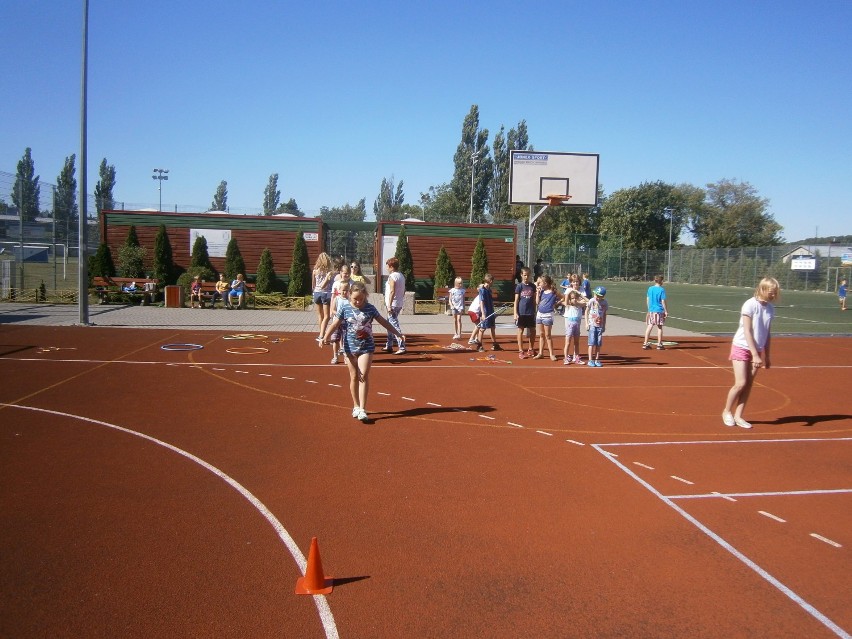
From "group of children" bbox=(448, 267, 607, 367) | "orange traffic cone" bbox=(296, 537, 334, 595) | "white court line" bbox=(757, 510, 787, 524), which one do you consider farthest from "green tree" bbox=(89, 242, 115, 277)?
"white court line" bbox=(757, 510, 787, 524)

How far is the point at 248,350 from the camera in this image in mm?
14266

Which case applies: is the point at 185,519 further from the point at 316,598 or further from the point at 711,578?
the point at 711,578

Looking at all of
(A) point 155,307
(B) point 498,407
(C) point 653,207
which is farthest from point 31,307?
(C) point 653,207

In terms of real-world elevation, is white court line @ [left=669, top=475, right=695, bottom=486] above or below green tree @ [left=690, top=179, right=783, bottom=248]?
below

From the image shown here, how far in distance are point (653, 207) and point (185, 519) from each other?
8115 cm

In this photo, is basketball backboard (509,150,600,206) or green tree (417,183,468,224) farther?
green tree (417,183,468,224)

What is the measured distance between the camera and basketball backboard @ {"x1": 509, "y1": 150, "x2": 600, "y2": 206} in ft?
73.8

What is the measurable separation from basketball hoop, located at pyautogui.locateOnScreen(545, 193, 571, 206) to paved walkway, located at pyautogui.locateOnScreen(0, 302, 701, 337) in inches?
157

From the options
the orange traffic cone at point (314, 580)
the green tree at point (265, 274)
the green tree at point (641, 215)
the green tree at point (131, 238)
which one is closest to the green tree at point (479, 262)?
the green tree at point (265, 274)

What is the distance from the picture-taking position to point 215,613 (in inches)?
153

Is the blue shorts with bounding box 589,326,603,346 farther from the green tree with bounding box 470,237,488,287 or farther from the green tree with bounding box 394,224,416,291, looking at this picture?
the green tree with bounding box 394,224,416,291

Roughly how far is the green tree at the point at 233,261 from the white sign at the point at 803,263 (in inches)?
1797

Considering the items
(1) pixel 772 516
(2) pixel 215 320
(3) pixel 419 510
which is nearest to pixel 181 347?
(2) pixel 215 320

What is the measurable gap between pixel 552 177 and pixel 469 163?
162 ft
